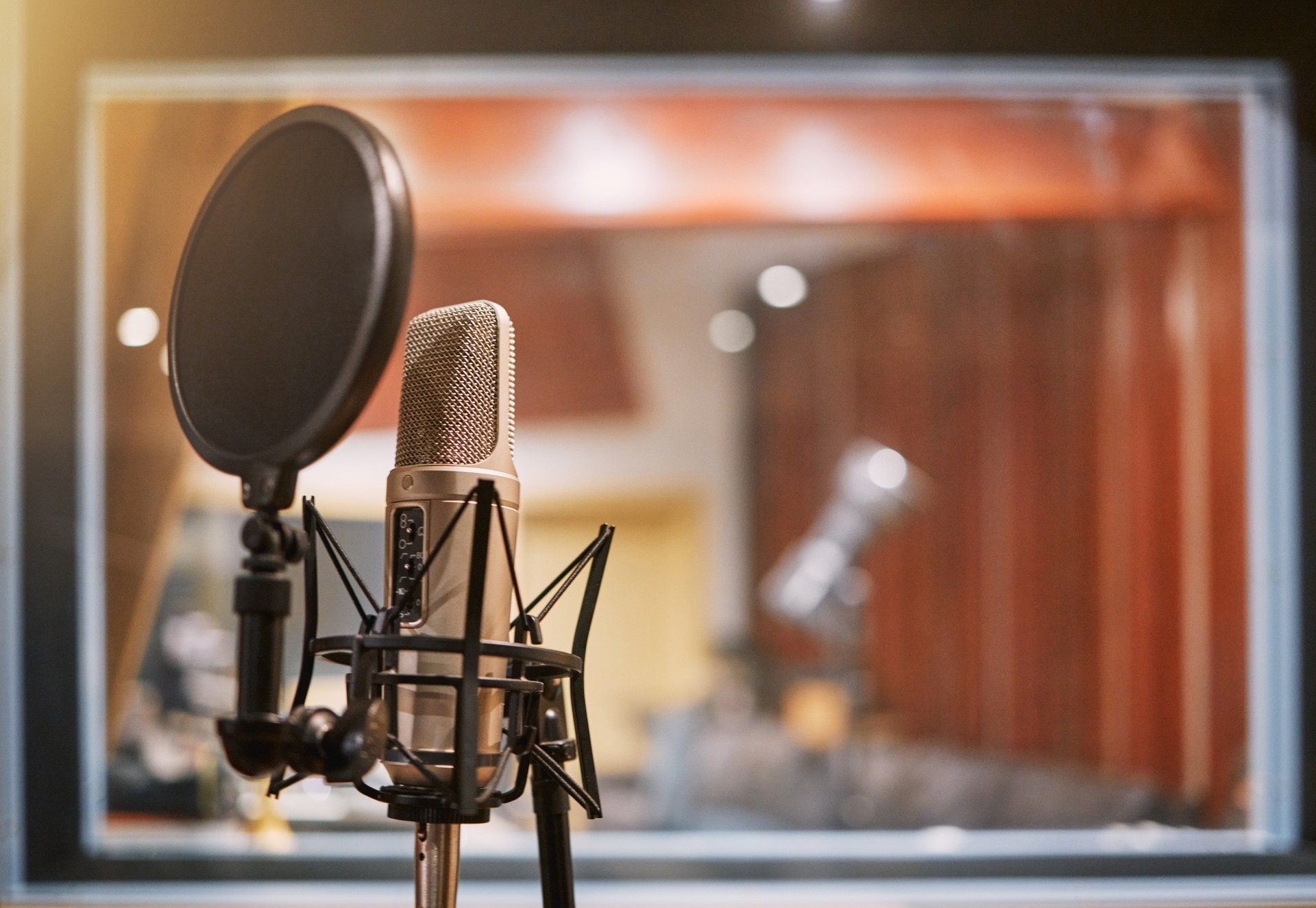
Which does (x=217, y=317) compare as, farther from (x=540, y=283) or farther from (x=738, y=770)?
(x=540, y=283)

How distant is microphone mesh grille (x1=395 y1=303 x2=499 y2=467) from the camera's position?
0.66m

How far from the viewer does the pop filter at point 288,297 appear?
546 mm

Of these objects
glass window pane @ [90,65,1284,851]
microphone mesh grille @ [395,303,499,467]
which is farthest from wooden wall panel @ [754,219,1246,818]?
microphone mesh grille @ [395,303,499,467]

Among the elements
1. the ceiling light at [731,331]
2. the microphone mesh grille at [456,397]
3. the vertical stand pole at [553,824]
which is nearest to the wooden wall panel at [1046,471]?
the ceiling light at [731,331]

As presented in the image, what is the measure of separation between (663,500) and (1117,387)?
3.53 metres

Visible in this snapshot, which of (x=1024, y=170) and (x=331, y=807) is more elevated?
(x=1024, y=170)

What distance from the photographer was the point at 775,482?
247 inches

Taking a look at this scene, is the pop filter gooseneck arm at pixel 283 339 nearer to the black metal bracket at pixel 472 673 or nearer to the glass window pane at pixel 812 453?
the black metal bracket at pixel 472 673

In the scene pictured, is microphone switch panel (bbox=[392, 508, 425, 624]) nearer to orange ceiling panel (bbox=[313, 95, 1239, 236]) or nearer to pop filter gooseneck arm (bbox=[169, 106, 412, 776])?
pop filter gooseneck arm (bbox=[169, 106, 412, 776])

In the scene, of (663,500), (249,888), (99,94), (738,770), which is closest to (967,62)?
(99,94)

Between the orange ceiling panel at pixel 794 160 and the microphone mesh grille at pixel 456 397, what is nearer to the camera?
the microphone mesh grille at pixel 456 397

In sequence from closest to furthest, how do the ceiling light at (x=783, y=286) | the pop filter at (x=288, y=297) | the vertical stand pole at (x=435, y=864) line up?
the pop filter at (x=288, y=297) < the vertical stand pole at (x=435, y=864) < the ceiling light at (x=783, y=286)

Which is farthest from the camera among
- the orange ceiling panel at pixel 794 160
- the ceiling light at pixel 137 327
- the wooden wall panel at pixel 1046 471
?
the wooden wall panel at pixel 1046 471

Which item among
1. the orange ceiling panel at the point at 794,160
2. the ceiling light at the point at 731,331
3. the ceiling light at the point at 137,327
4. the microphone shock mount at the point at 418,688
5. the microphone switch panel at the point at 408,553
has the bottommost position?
the microphone shock mount at the point at 418,688
